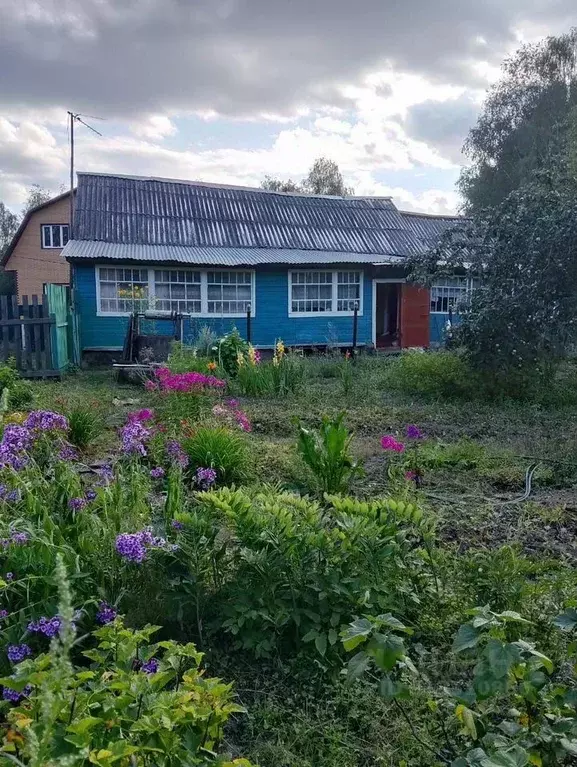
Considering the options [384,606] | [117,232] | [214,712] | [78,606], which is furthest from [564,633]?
[117,232]

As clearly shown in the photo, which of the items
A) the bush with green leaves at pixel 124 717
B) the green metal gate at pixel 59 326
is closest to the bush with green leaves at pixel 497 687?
the bush with green leaves at pixel 124 717

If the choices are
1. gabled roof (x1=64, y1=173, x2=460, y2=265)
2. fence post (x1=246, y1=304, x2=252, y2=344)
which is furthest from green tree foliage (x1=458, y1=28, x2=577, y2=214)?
fence post (x1=246, y1=304, x2=252, y2=344)

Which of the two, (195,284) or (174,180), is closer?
(195,284)

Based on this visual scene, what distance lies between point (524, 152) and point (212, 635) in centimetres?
3112

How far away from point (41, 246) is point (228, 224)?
1701 cm

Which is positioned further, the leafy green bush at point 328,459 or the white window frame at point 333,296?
the white window frame at point 333,296

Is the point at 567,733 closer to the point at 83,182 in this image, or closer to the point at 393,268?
the point at 393,268

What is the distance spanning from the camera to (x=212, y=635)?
9.21ft

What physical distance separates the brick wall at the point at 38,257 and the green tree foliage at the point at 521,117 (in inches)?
775

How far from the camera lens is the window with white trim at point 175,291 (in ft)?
51.2

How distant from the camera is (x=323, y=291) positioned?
17.5 meters

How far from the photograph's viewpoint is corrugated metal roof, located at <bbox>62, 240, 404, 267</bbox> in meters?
15.2

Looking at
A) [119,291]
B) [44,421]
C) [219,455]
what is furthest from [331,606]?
[119,291]

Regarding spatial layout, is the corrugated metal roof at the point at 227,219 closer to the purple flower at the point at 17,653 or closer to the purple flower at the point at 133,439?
the purple flower at the point at 133,439
